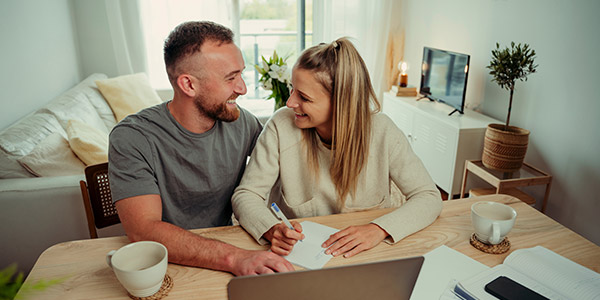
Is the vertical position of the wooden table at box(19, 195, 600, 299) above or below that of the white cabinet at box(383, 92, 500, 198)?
above

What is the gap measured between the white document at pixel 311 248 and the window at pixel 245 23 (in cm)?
255

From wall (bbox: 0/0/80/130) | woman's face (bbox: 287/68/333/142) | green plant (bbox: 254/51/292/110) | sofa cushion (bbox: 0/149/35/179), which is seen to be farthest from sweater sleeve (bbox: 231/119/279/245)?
wall (bbox: 0/0/80/130)

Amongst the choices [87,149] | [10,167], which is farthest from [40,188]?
[87,149]

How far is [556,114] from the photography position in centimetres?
226

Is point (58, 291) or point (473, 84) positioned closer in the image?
point (58, 291)

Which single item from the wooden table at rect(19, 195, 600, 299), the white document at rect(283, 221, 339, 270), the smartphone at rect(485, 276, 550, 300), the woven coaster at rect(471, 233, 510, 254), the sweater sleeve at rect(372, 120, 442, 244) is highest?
the sweater sleeve at rect(372, 120, 442, 244)

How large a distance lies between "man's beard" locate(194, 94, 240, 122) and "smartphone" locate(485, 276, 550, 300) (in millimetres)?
846

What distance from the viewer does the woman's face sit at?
1170 millimetres

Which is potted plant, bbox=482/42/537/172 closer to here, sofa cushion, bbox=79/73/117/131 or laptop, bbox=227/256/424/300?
laptop, bbox=227/256/424/300

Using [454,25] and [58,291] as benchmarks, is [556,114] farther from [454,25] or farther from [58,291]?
[58,291]

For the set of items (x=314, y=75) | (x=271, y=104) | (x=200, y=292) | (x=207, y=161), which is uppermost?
(x=314, y=75)

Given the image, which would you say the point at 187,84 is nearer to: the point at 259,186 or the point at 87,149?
the point at 259,186

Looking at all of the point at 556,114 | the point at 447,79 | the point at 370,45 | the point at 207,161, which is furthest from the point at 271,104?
the point at 207,161

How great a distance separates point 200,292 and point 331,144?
24.2 inches
